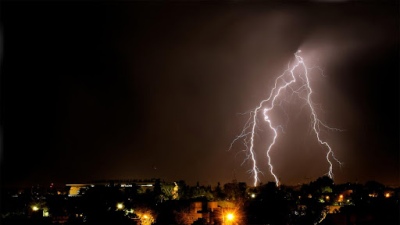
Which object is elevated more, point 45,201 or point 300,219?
point 45,201

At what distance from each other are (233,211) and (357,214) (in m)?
3.97

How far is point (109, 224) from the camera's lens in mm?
11625

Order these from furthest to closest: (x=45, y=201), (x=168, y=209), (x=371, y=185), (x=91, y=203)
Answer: (x=371, y=185), (x=45, y=201), (x=91, y=203), (x=168, y=209)

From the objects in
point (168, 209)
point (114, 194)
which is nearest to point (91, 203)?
point (114, 194)

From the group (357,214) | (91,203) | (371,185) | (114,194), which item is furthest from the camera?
(371,185)

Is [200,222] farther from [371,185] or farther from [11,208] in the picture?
[371,185]

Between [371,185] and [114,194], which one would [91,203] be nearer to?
[114,194]

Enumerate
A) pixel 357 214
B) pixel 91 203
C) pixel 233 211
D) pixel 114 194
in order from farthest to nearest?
1. pixel 114 194
2. pixel 91 203
3. pixel 233 211
4. pixel 357 214

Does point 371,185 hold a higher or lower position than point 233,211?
higher

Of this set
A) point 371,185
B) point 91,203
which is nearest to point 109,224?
point 91,203

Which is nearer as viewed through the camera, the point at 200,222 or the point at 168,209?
the point at 200,222

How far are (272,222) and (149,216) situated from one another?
23.0ft

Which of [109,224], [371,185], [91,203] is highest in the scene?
[371,185]

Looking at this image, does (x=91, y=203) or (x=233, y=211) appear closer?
(x=233, y=211)
